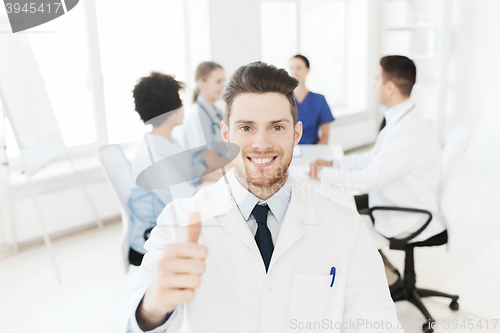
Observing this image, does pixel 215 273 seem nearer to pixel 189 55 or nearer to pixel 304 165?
pixel 304 165

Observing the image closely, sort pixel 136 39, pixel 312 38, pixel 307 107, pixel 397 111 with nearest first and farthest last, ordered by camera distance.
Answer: pixel 397 111, pixel 307 107, pixel 136 39, pixel 312 38

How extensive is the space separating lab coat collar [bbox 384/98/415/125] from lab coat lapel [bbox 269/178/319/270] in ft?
Result: 4.16

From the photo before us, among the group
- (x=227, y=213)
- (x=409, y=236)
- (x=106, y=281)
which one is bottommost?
(x=106, y=281)

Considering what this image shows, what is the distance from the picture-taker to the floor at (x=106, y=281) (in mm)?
2205

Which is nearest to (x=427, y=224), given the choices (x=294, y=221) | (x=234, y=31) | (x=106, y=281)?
(x=294, y=221)

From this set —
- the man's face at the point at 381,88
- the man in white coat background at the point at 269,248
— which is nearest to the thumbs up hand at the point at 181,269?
the man in white coat background at the point at 269,248

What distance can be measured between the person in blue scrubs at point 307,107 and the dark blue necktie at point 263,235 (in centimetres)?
227

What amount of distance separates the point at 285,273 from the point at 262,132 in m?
0.37

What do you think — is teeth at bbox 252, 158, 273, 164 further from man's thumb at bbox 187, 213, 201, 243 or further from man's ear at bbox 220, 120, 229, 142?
man's thumb at bbox 187, 213, 201, 243

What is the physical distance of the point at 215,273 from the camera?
98 cm

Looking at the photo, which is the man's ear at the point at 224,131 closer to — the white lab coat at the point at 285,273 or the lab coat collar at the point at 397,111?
the white lab coat at the point at 285,273

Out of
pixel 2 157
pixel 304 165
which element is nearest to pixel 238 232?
pixel 304 165

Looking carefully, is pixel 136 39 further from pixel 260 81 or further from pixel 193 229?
pixel 193 229

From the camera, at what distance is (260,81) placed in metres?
0.95
